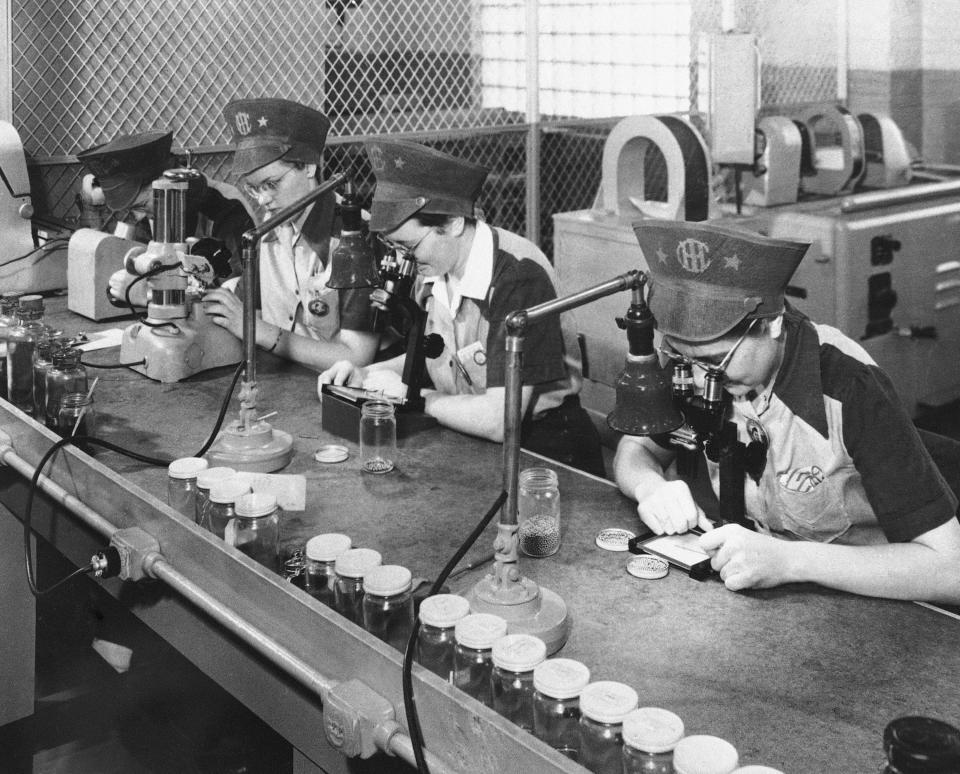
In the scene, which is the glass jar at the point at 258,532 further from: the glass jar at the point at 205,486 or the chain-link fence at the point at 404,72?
the chain-link fence at the point at 404,72

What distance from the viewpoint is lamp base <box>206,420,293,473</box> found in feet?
7.30

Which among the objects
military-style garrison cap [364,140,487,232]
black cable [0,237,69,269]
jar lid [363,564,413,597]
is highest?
military-style garrison cap [364,140,487,232]

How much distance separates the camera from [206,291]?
2920mm

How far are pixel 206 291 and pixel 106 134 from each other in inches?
59.2

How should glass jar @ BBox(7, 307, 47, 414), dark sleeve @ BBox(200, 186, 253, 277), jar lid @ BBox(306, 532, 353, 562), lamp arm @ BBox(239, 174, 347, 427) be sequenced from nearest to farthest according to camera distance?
jar lid @ BBox(306, 532, 353, 562), lamp arm @ BBox(239, 174, 347, 427), glass jar @ BBox(7, 307, 47, 414), dark sleeve @ BBox(200, 186, 253, 277)

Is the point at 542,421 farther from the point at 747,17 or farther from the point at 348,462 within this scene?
the point at 747,17

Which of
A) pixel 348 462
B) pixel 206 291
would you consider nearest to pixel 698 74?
pixel 206 291

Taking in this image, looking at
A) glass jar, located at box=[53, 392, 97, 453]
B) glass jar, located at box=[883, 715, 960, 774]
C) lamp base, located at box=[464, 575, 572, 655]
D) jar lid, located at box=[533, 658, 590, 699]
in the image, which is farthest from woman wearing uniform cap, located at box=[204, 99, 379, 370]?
glass jar, located at box=[883, 715, 960, 774]

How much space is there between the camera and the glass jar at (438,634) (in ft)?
4.80

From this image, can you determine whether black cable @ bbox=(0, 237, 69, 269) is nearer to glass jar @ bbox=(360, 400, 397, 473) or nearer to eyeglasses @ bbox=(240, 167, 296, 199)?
eyeglasses @ bbox=(240, 167, 296, 199)

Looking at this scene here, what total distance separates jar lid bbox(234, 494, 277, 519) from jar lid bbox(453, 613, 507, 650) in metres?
0.48

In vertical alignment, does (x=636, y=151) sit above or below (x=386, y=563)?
above

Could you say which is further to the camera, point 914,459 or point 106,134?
point 106,134

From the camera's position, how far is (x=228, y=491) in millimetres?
1865
